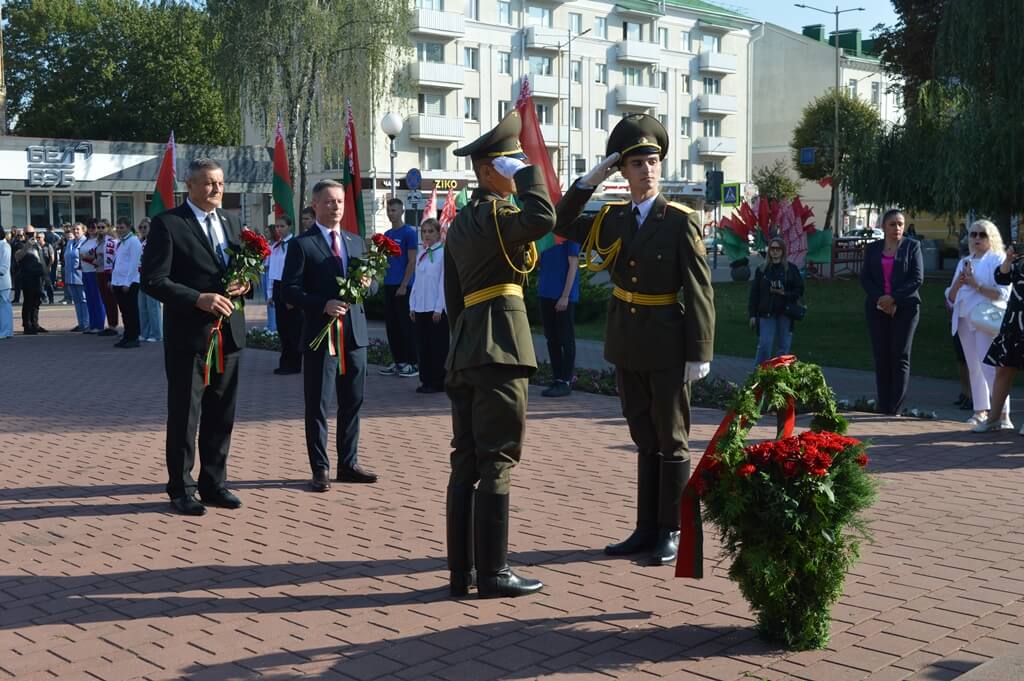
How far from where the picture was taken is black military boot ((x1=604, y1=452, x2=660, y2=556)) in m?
6.09

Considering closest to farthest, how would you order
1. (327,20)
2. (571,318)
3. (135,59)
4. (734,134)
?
(571,318)
(327,20)
(135,59)
(734,134)

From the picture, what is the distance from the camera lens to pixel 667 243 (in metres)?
5.79

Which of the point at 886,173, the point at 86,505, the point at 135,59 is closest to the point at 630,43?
the point at 135,59

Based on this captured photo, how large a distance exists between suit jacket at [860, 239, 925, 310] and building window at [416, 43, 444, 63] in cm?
5328

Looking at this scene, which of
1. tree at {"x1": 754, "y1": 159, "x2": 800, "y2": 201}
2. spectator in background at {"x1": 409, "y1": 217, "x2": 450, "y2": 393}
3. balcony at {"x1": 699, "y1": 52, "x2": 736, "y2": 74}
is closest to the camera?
spectator in background at {"x1": 409, "y1": 217, "x2": 450, "y2": 393}

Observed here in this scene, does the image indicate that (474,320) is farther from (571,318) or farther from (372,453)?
(571,318)

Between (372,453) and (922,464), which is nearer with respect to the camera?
(922,464)

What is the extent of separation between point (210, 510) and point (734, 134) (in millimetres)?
76124

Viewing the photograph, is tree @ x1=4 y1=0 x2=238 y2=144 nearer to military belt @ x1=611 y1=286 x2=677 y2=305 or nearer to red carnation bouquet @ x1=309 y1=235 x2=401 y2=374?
red carnation bouquet @ x1=309 y1=235 x2=401 y2=374

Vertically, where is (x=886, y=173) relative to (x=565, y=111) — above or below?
below

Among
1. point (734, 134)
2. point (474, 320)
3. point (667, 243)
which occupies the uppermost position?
point (734, 134)

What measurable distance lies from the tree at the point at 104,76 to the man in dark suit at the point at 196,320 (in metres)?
58.8

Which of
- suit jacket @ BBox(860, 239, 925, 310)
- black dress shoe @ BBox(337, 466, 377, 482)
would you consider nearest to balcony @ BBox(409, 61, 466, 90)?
suit jacket @ BBox(860, 239, 925, 310)

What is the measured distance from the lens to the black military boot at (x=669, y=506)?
5895 millimetres
